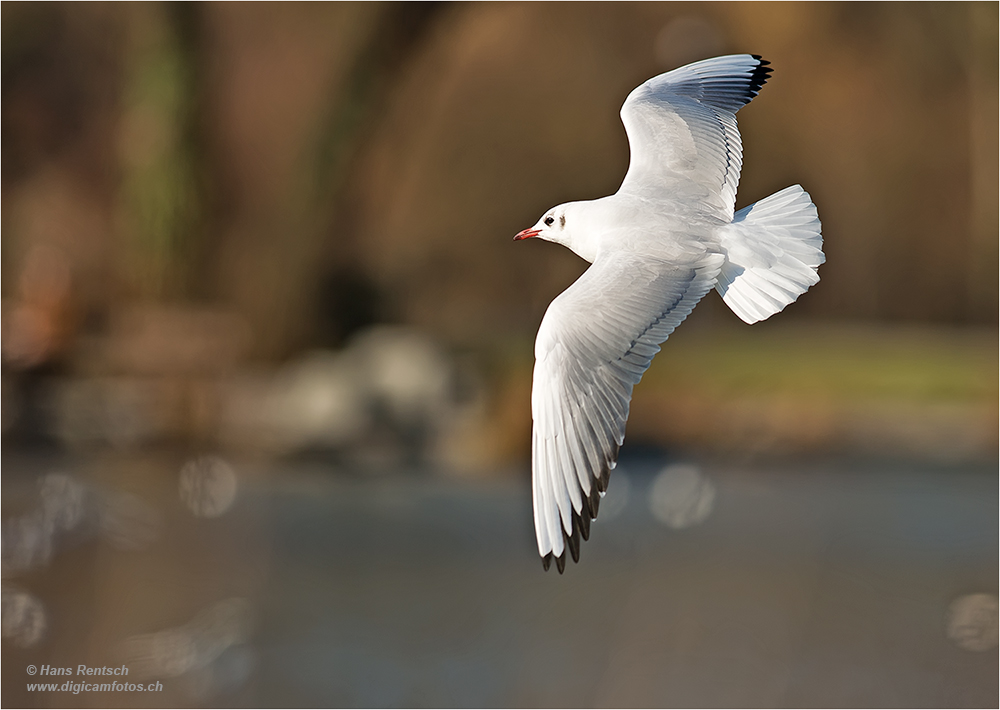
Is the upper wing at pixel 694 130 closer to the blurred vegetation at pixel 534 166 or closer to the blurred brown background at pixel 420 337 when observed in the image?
the blurred brown background at pixel 420 337

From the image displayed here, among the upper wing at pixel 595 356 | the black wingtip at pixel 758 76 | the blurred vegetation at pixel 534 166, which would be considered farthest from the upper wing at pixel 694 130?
the blurred vegetation at pixel 534 166

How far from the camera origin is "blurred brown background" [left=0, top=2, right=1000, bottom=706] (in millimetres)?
5434

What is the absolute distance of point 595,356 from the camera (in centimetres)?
169

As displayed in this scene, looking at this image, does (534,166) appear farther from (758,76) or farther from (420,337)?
(758,76)

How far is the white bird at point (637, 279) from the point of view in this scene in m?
1.65

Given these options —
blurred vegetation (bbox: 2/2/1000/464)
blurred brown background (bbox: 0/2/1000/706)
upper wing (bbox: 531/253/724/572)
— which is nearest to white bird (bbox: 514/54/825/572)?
upper wing (bbox: 531/253/724/572)

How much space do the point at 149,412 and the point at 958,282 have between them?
6.52 m

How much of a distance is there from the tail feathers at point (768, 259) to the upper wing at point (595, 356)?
11 centimetres

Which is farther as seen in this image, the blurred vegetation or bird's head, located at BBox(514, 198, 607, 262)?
the blurred vegetation

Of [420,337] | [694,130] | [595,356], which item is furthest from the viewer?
[420,337]

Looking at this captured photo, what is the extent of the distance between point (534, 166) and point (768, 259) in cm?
742

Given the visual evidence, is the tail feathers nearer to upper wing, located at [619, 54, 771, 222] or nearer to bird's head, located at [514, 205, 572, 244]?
upper wing, located at [619, 54, 771, 222]

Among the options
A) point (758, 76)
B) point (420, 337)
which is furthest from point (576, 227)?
point (420, 337)

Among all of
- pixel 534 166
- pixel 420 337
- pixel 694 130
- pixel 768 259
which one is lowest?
pixel 420 337
